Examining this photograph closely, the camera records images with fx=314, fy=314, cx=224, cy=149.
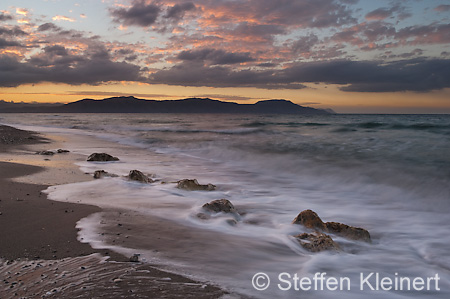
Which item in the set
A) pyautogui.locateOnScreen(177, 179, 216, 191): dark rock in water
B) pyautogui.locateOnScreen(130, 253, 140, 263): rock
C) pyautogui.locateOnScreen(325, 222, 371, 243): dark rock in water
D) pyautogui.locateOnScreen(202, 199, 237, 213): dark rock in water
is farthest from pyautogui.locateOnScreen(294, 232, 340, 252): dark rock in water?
pyautogui.locateOnScreen(177, 179, 216, 191): dark rock in water

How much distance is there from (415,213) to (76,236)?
509cm

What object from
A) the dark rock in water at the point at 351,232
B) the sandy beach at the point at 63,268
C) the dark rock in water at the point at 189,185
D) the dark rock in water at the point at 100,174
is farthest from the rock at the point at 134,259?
the dark rock in water at the point at 100,174

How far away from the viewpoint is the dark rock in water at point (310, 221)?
12.3 ft

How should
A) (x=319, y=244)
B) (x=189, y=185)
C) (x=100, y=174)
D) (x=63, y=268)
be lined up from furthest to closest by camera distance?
(x=100, y=174) < (x=189, y=185) < (x=319, y=244) < (x=63, y=268)

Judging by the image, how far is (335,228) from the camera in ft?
12.0

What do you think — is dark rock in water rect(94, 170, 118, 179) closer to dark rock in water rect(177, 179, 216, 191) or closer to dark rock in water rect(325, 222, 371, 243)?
dark rock in water rect(177, 179, 216, 191)

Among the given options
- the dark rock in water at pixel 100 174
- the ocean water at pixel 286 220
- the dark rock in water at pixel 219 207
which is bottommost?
the ocean water at pixel 286 220

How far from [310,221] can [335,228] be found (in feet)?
0.96

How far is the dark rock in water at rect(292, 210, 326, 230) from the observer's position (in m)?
3.73

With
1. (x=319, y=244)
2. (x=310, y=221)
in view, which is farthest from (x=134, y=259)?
(x=310, y=221)

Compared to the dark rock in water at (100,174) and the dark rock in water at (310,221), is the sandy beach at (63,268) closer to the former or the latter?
the dark rock in water at (310,221)

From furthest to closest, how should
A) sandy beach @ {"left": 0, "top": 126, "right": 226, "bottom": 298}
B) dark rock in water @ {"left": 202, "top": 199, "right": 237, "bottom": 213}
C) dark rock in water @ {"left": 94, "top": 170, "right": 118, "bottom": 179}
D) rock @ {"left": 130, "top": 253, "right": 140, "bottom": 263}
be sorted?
dark rock in water @ {"left": 94, "top": 170, "right": 118, "bottom": 179} → dark rock in water @ {"left": 202, "top": 199, "right": 237, "bottom": 213} → rock @ {"left": 130, "top": 253, "right": 140, "bottom": 263} → sandy beach @ {"left": 0, "top": 126, "right": 226, "bottom": 298}

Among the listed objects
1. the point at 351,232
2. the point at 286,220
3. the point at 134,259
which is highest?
the point at 134,259

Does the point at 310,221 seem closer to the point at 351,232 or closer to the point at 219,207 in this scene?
the point at 351,232
